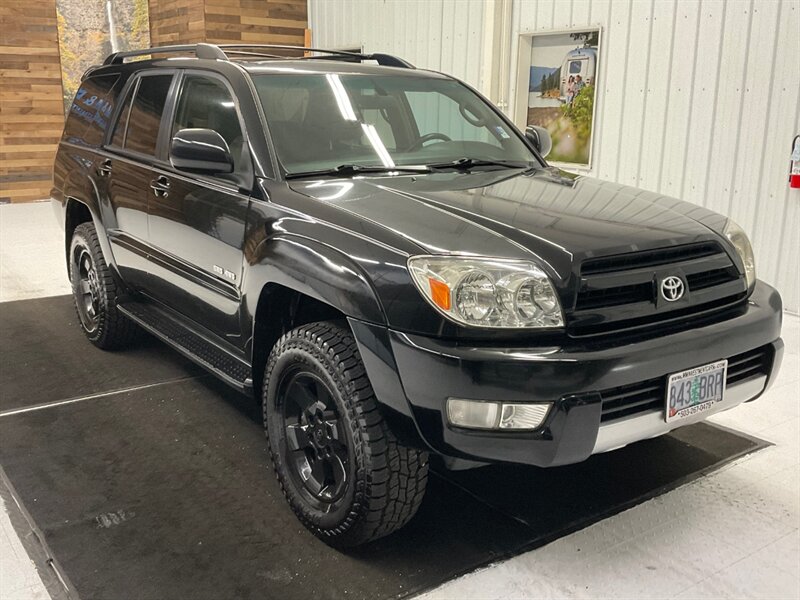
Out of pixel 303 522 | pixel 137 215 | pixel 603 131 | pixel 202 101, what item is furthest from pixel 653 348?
pixel 603 131

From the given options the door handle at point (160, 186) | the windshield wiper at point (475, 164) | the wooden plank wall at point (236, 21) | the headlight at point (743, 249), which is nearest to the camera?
the headlight at point (743, 249)

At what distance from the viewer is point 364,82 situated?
10.2ft

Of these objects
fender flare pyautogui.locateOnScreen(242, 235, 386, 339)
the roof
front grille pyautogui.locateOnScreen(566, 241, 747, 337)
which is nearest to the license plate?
front grille pyautogui.locateOnScreen(566, 241, 747, 337)

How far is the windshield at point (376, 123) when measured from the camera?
2771mm

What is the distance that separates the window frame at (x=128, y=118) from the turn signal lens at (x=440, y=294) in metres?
1.72

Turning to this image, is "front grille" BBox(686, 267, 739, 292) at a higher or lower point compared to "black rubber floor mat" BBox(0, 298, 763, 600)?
higher

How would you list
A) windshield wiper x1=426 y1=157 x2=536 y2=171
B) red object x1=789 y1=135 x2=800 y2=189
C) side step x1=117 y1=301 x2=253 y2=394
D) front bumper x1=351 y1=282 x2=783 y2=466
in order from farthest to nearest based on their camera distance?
red object x1=789 y1=135 x2=800 y2=189 < windshield wiper x1=426 y1=157 x2=536 y2=171 < side step x1=117 y1=301 x2=253 y2=394 < front bumper x1=351 y1=282 x2=783 y2=466

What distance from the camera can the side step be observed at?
108 inches

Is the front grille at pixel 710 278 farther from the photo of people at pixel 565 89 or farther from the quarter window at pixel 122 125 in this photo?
the photo of people at pixel 565 89

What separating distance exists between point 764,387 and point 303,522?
151 centimetres

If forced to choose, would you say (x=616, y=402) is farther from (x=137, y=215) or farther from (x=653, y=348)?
(x=137, y=215)

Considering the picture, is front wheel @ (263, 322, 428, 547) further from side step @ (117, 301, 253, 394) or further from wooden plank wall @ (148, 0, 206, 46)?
wooden plank wall @ (148, 0, 206, 46)

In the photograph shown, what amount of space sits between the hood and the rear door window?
1135mm

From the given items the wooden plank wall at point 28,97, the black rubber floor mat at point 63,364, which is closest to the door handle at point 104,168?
the black rubber floor mat at point 63,364
